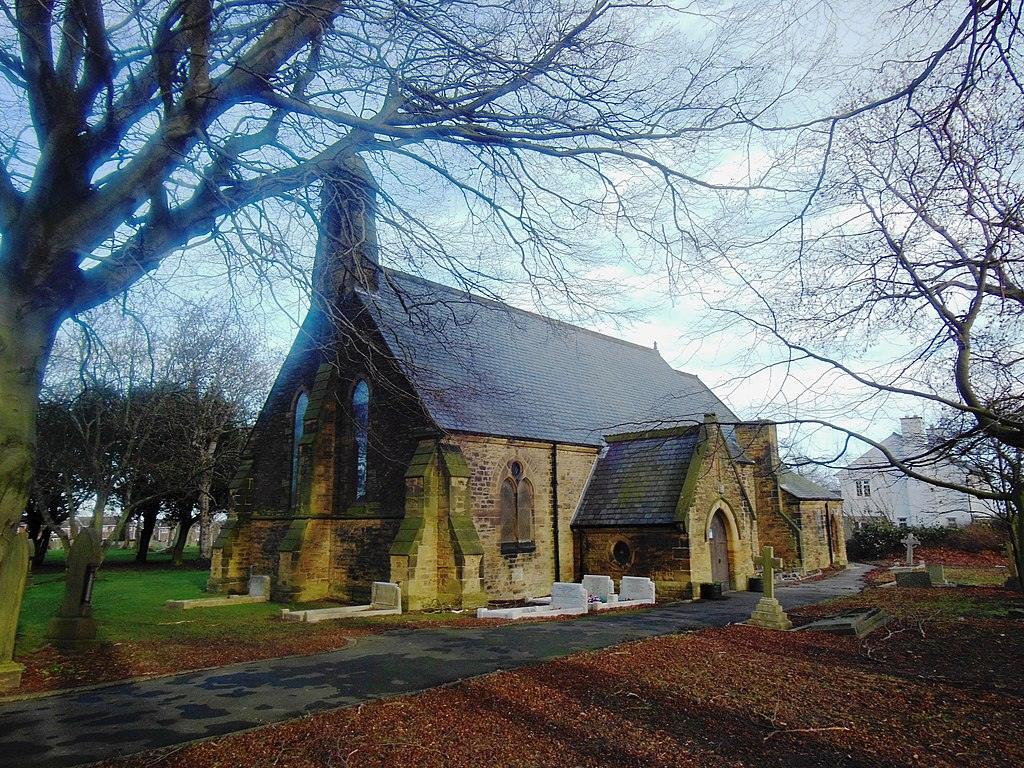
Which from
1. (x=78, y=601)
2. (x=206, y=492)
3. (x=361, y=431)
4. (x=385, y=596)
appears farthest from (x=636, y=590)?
(x=206, y=492)

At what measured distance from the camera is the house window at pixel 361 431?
19.4 meters

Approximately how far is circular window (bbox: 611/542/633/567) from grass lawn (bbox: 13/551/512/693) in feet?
21.1

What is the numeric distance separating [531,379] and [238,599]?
11863 mm

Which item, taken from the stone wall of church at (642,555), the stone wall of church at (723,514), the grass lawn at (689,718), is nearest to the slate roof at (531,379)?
the stone wall of church at (723,514)

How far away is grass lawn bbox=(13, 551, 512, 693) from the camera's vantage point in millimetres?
9836

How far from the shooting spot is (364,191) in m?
6.91

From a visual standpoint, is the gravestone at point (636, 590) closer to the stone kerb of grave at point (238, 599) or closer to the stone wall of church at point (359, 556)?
the stone wall of church at point (359, 556)

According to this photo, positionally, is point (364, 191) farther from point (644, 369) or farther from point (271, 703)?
point (644, 369)

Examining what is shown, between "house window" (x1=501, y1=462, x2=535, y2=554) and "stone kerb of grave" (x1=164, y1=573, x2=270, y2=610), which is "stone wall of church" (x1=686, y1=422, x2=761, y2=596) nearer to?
"house window" (x1=501, y1=462, x2=535, y2=554)

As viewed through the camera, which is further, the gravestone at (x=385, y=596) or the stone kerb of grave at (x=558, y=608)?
the gravestone at (x=385, y=596)

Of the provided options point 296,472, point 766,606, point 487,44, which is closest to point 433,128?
point 487,44

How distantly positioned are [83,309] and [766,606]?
42.8ft

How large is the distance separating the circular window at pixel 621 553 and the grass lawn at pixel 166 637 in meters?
6.44

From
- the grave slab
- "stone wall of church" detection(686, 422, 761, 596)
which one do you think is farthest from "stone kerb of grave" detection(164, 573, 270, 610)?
the grave slab
